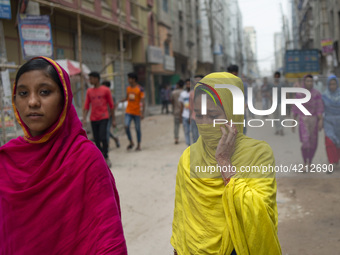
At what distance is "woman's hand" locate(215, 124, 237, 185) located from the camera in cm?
182

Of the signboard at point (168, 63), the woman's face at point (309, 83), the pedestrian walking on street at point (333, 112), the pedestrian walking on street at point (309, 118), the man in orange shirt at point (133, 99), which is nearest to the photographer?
the pedestrian walking on street at point (309, 118)

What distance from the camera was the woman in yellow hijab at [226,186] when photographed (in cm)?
177

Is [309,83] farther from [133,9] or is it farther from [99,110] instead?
[133,9]

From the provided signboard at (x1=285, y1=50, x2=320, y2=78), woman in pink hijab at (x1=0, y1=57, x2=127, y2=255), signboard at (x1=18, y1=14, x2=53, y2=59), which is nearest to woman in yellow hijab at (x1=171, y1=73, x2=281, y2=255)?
woman in pink hijab at (x1=0, y1=57, x2=127, y2=255)

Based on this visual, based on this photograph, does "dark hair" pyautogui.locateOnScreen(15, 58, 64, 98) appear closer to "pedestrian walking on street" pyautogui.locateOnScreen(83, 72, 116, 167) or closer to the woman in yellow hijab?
the woman in yellow hijab

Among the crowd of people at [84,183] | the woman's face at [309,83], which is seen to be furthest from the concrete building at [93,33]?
the crowd of people at [84,183]

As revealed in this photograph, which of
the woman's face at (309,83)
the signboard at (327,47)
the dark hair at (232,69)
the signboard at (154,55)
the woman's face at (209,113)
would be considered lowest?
the woman's face at (209,113)

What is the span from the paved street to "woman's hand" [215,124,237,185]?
0.68 feet

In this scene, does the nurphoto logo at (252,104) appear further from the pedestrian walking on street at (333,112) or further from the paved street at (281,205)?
the pedestrian walking on street at (333,112)

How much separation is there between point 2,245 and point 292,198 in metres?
3.92

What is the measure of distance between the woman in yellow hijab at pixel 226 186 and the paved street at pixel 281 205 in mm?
171

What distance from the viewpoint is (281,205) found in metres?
4.73

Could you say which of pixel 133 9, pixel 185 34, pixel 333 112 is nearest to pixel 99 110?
pixel 333 112

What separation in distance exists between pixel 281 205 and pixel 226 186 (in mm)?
3159
